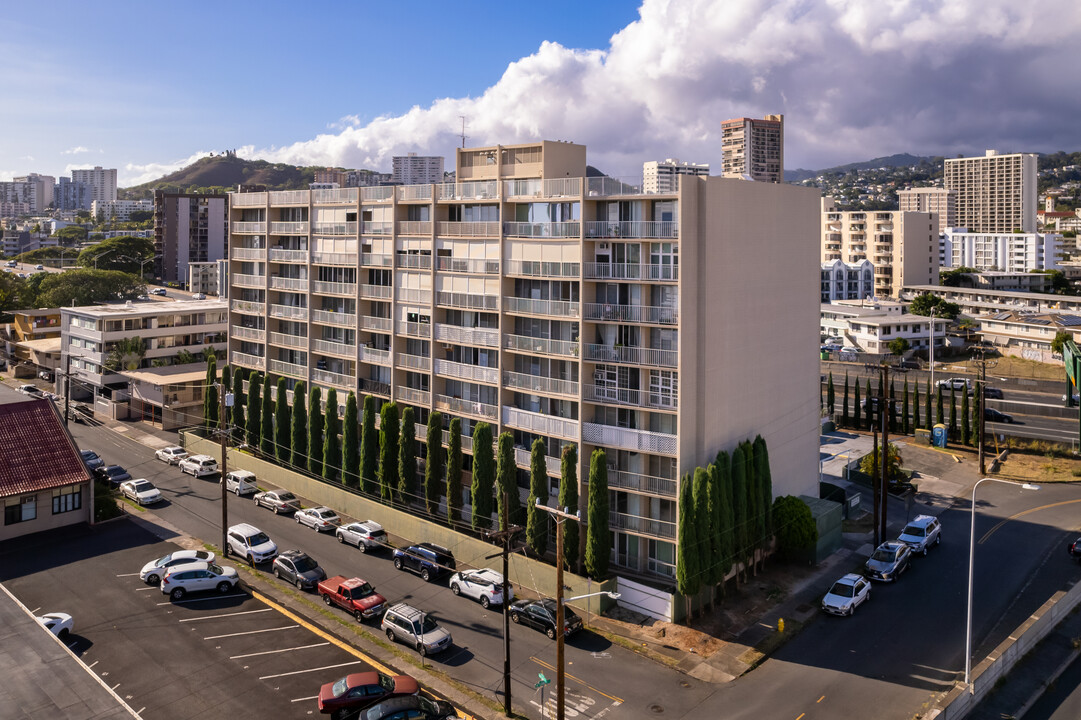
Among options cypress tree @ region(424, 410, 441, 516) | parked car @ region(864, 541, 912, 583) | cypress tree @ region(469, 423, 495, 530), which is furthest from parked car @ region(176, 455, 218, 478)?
parked car @ region(864, 541, 912, 583)

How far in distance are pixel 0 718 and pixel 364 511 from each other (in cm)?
2750

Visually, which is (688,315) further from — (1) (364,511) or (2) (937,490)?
(2) (937,490)

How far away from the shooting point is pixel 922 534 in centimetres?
4778

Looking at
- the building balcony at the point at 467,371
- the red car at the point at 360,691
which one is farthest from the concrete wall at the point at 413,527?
the red car at the point at 360,691

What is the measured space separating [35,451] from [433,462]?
2458cm

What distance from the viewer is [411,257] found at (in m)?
51.3

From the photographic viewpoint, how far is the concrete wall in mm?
40094

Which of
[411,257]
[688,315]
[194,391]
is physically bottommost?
[194,391]

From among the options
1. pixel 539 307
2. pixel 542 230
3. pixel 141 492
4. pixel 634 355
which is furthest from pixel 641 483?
pixel 141 492

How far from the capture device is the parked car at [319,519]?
163 feet

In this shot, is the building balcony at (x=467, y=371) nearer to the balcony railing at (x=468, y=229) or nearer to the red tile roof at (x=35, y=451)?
the balcony railing at (x=468, y=229)

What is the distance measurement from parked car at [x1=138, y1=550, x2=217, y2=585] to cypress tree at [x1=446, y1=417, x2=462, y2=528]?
44.0 ft

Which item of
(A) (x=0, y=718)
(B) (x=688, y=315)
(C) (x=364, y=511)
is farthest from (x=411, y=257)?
(A) (x=0, y=718)

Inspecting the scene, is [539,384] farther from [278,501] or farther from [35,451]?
[35,451]
